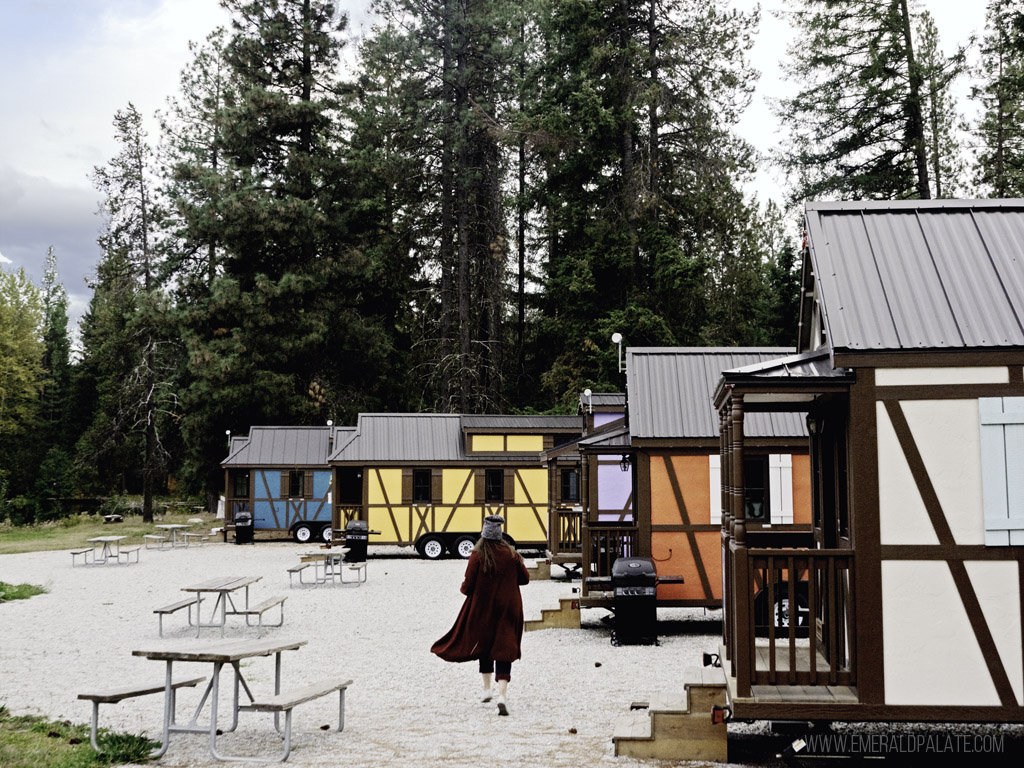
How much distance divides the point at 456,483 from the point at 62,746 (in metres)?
18.6

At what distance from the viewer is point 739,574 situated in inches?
258

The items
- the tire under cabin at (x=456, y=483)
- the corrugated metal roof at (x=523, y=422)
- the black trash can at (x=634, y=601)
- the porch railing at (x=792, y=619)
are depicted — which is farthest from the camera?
the corrugated metal roof at (x=523, y=422)

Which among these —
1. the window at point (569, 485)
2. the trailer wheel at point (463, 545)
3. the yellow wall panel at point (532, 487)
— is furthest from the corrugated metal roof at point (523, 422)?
the trailer wheel at point (463, 545)

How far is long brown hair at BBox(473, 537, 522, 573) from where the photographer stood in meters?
8.38

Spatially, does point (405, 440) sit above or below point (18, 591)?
above

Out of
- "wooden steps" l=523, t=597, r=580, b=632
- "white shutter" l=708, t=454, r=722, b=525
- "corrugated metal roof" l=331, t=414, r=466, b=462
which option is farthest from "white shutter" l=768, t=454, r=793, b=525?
"corrugated metal roof" l=331, t=414, r=466, b=462

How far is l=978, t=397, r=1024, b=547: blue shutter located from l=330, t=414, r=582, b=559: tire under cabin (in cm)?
1898

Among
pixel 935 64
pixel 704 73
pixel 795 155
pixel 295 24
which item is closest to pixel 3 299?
pixel 295 24

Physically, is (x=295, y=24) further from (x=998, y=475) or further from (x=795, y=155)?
(x=998, y=475)

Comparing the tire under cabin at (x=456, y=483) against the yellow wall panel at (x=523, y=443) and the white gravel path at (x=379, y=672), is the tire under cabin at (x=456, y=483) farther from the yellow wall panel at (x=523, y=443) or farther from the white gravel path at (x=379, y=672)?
the white gravel path at (x=379, y=672)

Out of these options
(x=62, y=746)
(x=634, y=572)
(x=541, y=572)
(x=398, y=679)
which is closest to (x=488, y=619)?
(x=398, y=679)

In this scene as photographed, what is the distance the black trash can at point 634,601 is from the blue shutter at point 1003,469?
574cm

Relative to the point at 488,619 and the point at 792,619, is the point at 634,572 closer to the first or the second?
the point at 488,619

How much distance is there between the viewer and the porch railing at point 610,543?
12.8 m
